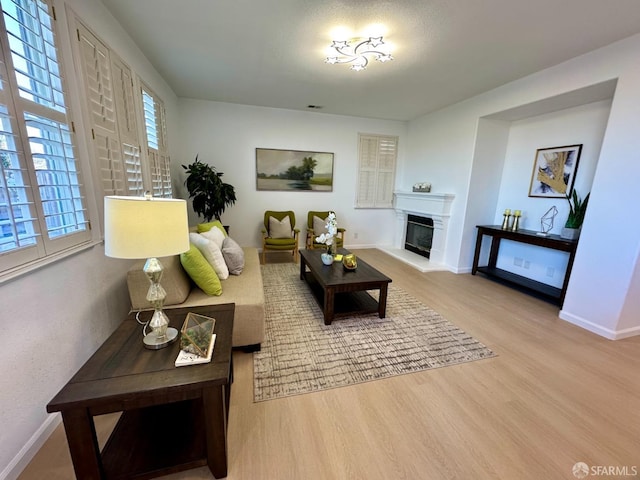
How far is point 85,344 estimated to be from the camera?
5.52ft

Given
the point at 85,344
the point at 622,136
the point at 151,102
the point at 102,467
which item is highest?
the point at 151,102

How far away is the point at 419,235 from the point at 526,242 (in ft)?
6.28

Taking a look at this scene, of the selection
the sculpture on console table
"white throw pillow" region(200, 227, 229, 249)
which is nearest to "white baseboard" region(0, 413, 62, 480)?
"white throw pillow" region(200, 227, 229, 249)

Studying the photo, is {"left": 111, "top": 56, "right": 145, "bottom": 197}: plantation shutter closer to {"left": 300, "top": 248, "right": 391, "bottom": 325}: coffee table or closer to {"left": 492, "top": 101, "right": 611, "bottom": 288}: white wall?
{"left": 300, "top": 248, "right": 391, "bottom": 325}: coffee table

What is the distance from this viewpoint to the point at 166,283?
5.98ft

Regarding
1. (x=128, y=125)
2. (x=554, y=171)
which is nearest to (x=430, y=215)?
(x=554, y=171)

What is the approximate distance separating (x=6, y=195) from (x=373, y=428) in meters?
2.12

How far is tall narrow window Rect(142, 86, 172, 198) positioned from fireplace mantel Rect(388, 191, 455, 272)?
389 cm

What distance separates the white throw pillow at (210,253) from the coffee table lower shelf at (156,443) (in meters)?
1.09

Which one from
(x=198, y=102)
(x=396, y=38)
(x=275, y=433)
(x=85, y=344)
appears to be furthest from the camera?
(x=198, y=102)

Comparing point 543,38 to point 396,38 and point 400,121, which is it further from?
point 400,121

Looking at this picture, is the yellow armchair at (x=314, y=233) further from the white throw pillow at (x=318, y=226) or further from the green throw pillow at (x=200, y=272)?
the green throw pillow at (x=200, y=272)

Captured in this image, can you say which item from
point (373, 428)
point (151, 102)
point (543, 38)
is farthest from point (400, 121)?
point (373, 428)

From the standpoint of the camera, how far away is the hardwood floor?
1273 mm
